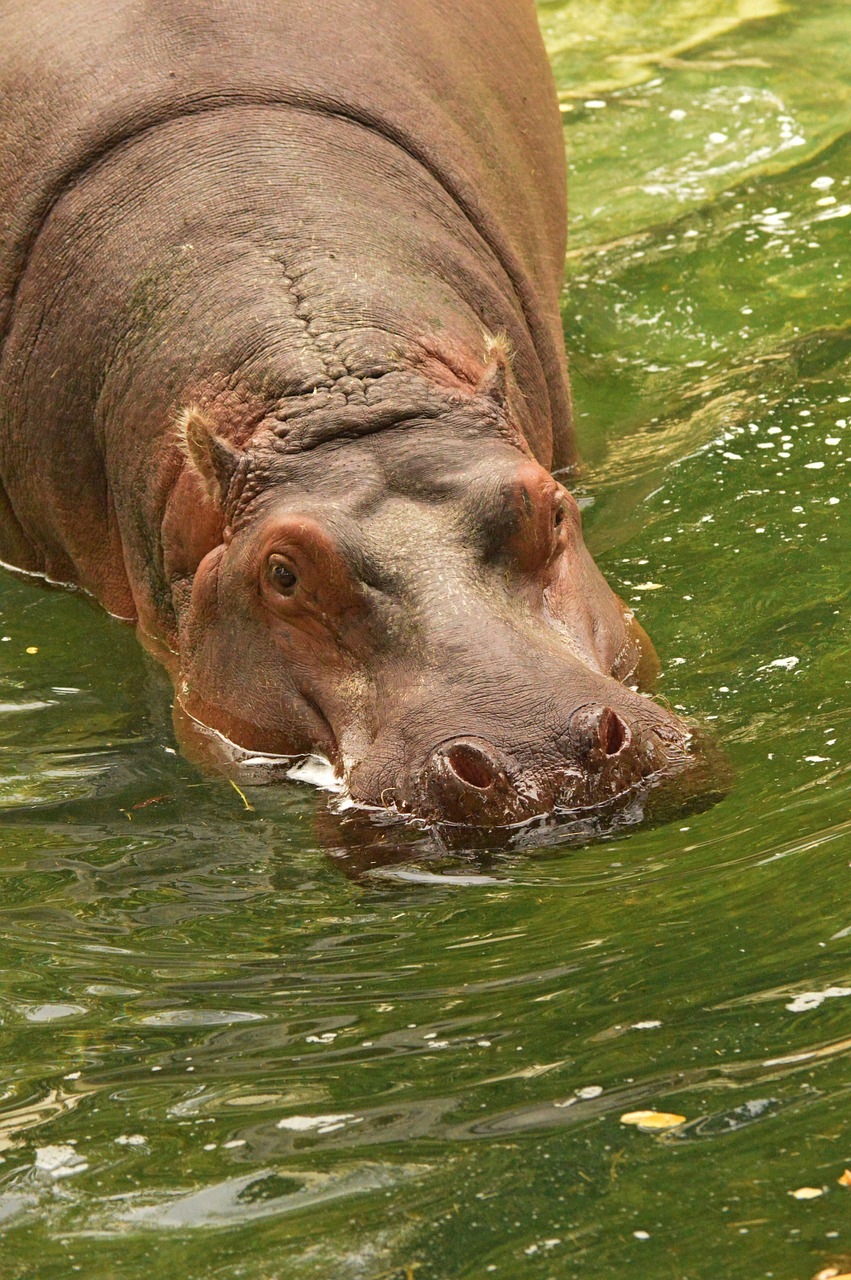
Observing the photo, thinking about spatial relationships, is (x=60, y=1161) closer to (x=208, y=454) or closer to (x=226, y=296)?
(x=208, y=454)

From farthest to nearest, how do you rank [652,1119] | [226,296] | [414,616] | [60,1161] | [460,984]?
[226,296] < [414,616] < [460,984] < [60,1161] < [652,1119]

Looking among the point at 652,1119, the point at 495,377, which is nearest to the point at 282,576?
the point at 495,377

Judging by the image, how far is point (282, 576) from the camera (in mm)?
4453

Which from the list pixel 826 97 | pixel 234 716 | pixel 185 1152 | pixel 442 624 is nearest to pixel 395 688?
pixel 442 624

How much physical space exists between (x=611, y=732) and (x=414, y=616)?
1.95ft

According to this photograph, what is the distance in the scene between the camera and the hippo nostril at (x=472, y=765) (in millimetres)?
3785

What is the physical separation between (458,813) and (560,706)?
1.06 ft

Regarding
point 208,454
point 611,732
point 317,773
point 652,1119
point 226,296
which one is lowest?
point 652,1119

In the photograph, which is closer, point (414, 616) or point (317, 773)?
point (414, 616)

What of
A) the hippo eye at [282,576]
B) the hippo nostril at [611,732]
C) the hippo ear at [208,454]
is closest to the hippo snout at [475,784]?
the hippo nostril at [611,732]

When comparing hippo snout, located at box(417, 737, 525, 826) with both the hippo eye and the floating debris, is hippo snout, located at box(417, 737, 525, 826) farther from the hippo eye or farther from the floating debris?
the floating debris

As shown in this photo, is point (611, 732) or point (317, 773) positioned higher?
point (611, 732)

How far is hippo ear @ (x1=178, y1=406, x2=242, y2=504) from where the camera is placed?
4.70 metres

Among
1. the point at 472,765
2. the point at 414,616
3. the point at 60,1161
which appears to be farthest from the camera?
the point at 414,616
